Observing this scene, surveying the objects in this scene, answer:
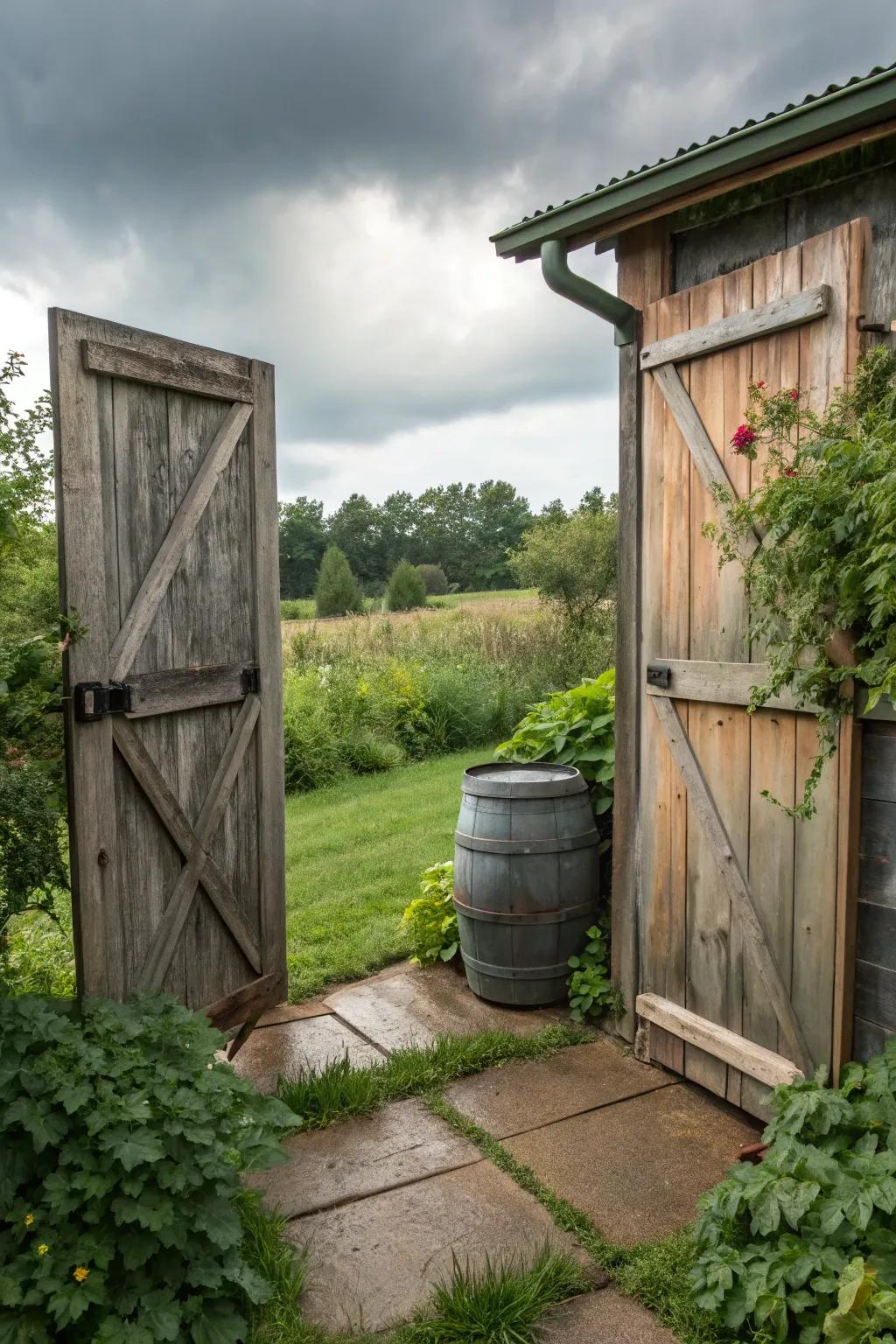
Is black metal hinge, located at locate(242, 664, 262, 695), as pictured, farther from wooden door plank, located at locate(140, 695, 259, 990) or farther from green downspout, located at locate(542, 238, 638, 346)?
green downspout, located at locate(542, 238, 638, 346)

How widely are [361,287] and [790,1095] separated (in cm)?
749

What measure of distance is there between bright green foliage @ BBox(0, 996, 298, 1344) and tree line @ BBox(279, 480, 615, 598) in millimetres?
36368

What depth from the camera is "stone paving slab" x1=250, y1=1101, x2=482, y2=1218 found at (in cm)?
246

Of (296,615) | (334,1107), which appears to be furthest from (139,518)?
(296,615)

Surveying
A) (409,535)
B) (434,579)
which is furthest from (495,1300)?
(409,535)

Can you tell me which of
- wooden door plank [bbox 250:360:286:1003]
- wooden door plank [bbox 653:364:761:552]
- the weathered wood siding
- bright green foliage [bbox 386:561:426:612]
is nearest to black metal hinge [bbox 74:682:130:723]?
wooden door plank [bbox 250:360:286:1003]

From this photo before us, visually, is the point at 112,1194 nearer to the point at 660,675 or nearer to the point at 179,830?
the point at 179,830

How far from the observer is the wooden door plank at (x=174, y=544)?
274 centimetres

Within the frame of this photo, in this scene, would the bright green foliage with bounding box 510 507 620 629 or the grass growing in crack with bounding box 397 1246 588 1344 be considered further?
the bright green foliage with bounding box 510 507 620 629

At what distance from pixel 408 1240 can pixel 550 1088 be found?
2.96ft

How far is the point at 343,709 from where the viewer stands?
8922 millimetres

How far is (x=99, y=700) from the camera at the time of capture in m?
2.61

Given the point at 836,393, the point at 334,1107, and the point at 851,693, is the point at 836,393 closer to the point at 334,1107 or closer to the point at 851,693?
the point at 851,693

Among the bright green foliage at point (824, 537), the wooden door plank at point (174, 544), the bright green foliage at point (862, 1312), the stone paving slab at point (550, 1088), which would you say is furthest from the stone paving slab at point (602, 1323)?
the wooden door plank at point (174, 544)
